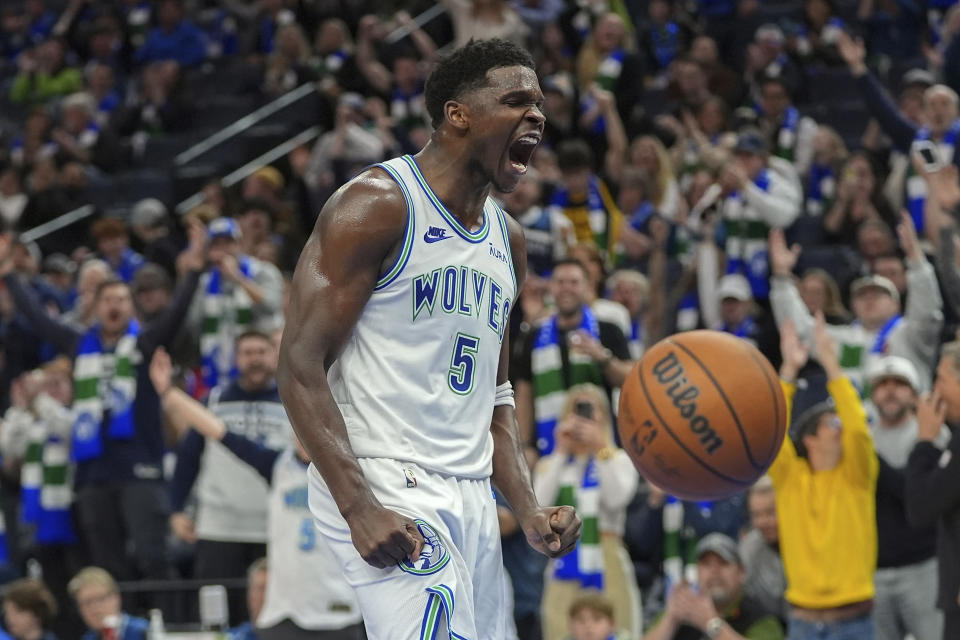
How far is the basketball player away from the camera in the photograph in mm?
3336

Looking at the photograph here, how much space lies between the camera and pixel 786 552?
670 cm

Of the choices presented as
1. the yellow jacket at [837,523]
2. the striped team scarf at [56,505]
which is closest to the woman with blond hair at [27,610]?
the striped team scarf at [56,505]

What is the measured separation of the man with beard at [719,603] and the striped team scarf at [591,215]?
143 inches

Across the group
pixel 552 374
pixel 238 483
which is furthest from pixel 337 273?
pixel 238 483

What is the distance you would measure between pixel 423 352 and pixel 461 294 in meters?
0.17

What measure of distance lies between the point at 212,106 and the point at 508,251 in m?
11.0

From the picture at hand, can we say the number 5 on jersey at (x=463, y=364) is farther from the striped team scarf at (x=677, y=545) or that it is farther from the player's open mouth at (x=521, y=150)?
the striped team scarf at (x=677, y=545)

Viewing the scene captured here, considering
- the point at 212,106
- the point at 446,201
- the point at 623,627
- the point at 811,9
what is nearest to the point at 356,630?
the point at 623,627

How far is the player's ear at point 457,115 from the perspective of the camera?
11.7ft

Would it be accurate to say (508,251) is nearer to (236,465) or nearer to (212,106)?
(236,465)

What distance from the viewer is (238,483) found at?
8016mm

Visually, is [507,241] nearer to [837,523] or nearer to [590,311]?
[837,523]

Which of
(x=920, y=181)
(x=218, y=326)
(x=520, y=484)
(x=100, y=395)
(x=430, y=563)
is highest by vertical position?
(x=430, y=563)

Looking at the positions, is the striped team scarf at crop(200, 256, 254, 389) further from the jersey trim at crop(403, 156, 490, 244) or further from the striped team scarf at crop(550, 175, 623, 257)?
the jersey trim at crop(403, 156, 490, 244)
